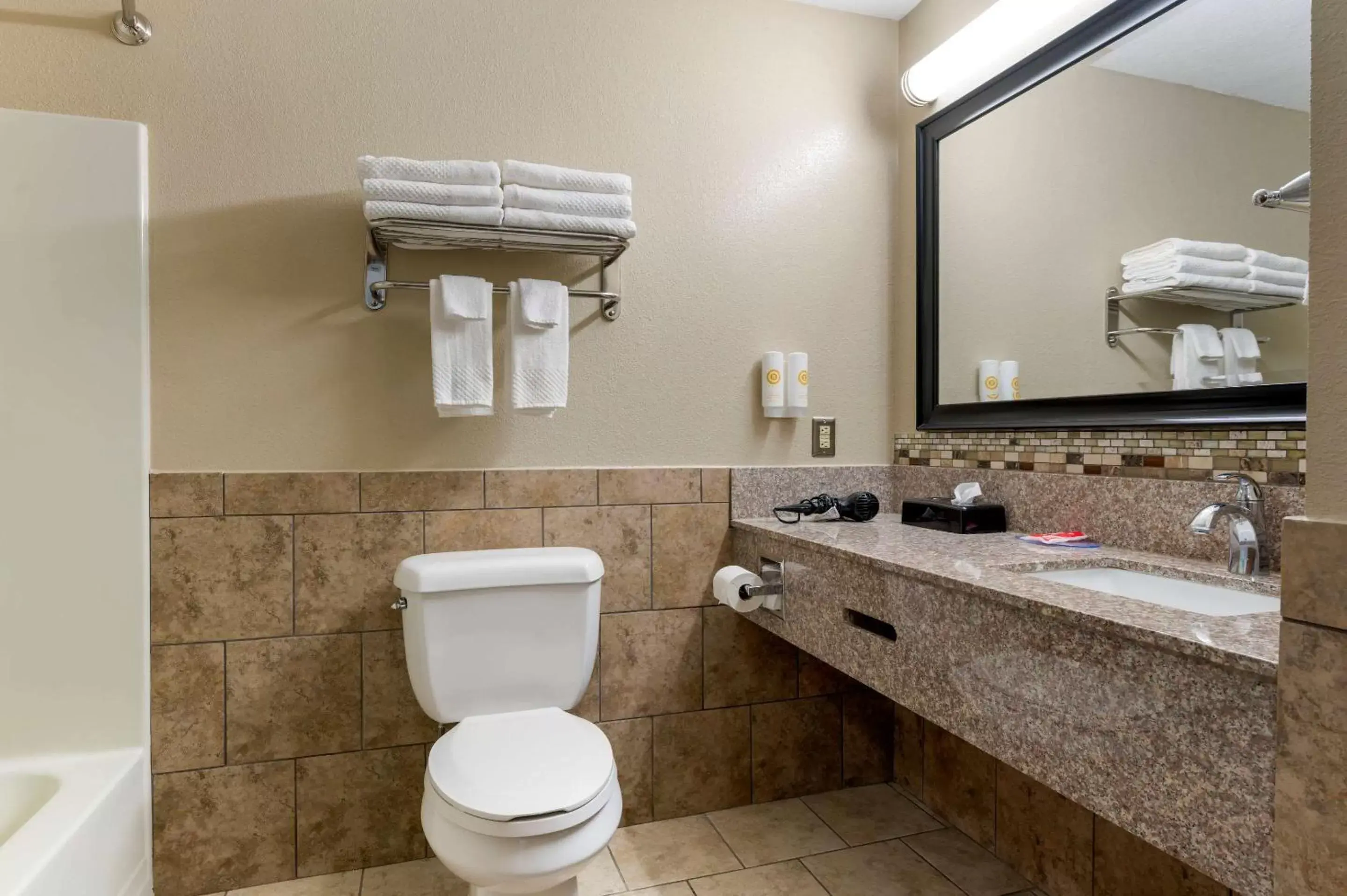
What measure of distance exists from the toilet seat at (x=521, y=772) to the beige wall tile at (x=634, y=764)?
0.41 m

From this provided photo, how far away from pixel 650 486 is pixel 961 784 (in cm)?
113

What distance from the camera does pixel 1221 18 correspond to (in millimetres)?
1383

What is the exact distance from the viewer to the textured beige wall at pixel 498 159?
66.9 inches

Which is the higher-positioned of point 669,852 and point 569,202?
point 569,202

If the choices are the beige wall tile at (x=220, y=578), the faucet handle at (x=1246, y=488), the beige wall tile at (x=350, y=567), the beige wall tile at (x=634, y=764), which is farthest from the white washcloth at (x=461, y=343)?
the faucet handle at (x=1246, y=488)

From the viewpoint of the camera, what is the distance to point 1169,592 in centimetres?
132

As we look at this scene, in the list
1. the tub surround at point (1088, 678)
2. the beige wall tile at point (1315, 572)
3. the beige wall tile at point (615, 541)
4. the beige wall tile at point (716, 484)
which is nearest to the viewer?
the beige wall tile at point (1315, 572)

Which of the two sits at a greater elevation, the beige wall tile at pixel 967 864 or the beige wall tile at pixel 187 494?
the beige wall tile at pixel 187 494

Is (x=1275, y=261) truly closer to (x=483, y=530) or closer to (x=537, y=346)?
(x=537, y=346)

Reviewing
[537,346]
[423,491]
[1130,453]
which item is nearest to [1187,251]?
[1130,453]

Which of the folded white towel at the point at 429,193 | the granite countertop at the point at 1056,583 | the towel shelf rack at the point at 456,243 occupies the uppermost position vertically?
the folded white towel at the point at 429,193

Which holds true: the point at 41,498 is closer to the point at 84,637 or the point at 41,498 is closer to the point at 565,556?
the point at 84,637

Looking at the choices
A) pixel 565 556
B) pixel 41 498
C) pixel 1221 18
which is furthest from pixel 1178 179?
pixel 41 498

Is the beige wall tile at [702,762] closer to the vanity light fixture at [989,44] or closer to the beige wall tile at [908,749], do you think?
the beige wall tile at [908,749]
